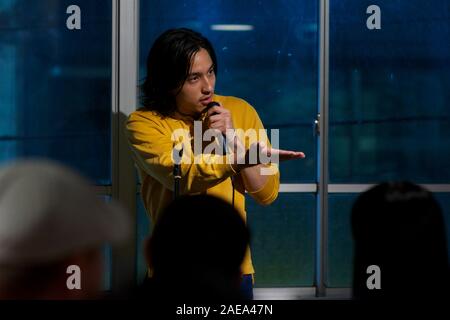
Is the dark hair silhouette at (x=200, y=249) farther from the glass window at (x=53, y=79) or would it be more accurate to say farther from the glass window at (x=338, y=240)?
the glass window at (x=338, y=240)

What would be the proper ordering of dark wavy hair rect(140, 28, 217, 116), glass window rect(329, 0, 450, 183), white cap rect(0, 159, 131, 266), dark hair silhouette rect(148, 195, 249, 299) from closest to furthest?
white cap rect(0, 159, 131, 266) < dark hair silhouette rect(148, 195, 249, 299) < dark wavy hair rect(140, 28, 217, 116) < glass window rect(329, 0, 450, 183)

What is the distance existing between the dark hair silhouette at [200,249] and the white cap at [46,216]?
0.32 m

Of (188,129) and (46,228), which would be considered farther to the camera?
(188,129)

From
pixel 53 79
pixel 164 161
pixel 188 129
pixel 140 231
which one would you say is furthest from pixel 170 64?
pixel 140 231

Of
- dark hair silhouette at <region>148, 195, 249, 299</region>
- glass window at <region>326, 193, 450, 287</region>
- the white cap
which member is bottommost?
glass window at <region>326, 193, 450, 287</region>

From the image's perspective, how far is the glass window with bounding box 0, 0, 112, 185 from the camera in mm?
4641

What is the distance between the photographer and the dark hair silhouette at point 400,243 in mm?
1749

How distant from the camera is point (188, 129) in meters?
3.40

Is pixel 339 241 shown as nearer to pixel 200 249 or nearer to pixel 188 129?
pixel 188 129

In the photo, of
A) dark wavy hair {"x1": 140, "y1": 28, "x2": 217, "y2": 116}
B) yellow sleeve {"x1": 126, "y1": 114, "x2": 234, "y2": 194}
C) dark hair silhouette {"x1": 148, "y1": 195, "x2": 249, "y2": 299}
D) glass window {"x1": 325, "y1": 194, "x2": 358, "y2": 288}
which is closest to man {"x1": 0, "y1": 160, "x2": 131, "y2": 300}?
dark hair silhouette {"x1": 148, "y1": 195, "x2": 249, "y2": 299}

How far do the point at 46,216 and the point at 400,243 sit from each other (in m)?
0.81

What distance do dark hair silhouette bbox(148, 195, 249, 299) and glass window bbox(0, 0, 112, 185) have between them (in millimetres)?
2926

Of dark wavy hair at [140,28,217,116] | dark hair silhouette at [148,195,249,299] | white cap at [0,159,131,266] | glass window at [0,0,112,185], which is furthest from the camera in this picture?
glass window at [0,0,112,185]

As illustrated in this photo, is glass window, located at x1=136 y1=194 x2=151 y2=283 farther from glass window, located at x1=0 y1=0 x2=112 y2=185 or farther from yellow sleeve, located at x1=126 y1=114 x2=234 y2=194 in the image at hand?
yellow sleeve, located at x1=126 y1=114 x2=234 y2=194
